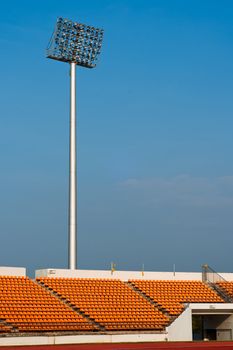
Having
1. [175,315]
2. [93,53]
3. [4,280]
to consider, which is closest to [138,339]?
[175,315]

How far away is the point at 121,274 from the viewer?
149 ft

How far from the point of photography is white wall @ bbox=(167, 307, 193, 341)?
39562mm

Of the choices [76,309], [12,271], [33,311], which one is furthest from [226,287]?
[33,311]

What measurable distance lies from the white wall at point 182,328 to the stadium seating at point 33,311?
516 cm

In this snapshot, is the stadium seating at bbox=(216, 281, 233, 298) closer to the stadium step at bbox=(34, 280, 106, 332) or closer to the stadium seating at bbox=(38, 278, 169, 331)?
the stadium seating at bbox=(38, 278, 169, 331)

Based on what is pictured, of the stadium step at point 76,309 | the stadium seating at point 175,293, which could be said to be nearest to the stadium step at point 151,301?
the stadium seating at point 175,293

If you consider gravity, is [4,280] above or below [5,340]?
above

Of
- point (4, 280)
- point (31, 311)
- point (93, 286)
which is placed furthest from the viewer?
point (93, 286)

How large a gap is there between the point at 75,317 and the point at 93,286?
16.2 ft

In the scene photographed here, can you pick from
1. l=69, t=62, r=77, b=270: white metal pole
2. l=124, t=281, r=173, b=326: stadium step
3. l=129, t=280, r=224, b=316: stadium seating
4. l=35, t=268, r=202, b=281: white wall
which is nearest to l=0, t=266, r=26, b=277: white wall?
l=35, t=268, r=202, b=281: white wall

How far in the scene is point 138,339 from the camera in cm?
3822

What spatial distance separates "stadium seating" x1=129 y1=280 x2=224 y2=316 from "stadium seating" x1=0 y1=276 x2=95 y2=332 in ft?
21.3

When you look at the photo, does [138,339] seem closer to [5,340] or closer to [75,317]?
[75,317]

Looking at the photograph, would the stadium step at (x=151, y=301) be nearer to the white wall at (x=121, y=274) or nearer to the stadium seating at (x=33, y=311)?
the white wall at (x=121, y=274)
